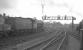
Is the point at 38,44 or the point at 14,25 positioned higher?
the point at 14,25

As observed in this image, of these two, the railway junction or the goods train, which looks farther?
the goods train

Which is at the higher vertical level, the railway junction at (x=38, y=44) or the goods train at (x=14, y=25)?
the goods train at (x=14, y=25)

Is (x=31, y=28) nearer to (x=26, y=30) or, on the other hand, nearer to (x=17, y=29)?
(x=26, y=30)

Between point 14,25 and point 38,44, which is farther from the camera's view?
point 14,25

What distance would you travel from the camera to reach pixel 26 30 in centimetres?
3519

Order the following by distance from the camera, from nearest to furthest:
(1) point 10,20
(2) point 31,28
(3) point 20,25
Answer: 1. (1) point 10,20
2. (3) point 20,25
3. (2) point 31,28

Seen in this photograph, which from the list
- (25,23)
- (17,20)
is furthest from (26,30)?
(17,20)

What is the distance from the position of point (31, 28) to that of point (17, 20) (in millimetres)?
10506

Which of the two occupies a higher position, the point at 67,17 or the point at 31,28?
the point at 67,17

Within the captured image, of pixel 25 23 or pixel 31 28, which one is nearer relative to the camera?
pixel 25 23

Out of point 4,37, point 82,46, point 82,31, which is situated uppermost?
point 82,31

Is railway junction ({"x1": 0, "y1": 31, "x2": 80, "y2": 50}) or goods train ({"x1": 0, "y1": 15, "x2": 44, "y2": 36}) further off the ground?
goods train ({"x1": 0, "y1": 15, "x2": 44, "y2": 36})

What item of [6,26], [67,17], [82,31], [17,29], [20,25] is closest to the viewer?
[82,31]

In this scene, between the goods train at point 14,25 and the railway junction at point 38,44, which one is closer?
the railway junction at point 38,44
